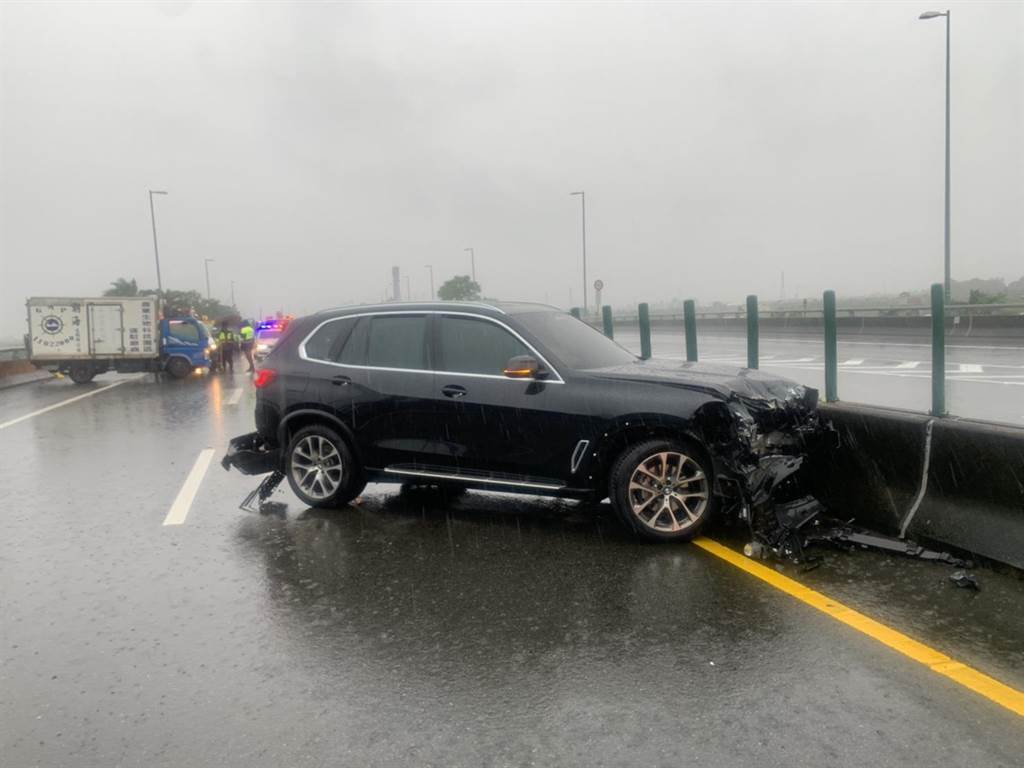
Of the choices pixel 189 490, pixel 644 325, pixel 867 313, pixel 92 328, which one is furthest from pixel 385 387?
pixel 867 313

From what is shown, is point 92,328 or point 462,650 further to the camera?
point 92,328

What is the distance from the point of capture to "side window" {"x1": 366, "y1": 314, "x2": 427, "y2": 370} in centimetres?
696

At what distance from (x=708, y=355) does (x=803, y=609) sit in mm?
13668

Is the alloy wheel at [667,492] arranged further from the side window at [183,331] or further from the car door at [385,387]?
the side window at [183,331]

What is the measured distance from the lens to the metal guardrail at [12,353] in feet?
94.6

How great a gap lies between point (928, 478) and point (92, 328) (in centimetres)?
2485

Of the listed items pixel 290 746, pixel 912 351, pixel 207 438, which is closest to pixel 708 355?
pixel 912 351

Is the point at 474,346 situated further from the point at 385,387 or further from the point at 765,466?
the point at 765,466

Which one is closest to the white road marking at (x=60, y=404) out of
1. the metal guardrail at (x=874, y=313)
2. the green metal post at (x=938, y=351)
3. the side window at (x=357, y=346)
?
the side window at (x=357, y=346)

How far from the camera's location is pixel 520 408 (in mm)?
6355

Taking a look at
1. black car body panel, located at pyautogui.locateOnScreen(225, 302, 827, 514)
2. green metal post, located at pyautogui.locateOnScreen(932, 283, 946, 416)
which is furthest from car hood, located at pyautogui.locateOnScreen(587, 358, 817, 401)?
green metal post, located at pyautogui.locateOnScreen(932, 283, 946, 416)

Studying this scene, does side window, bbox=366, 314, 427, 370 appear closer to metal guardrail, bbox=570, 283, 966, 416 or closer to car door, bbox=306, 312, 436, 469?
car door, bbox=306, 312, 436, 469

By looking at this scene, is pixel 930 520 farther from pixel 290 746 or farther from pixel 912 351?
pixel 912 351

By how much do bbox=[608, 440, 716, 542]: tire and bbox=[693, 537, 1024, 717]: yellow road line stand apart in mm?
319
